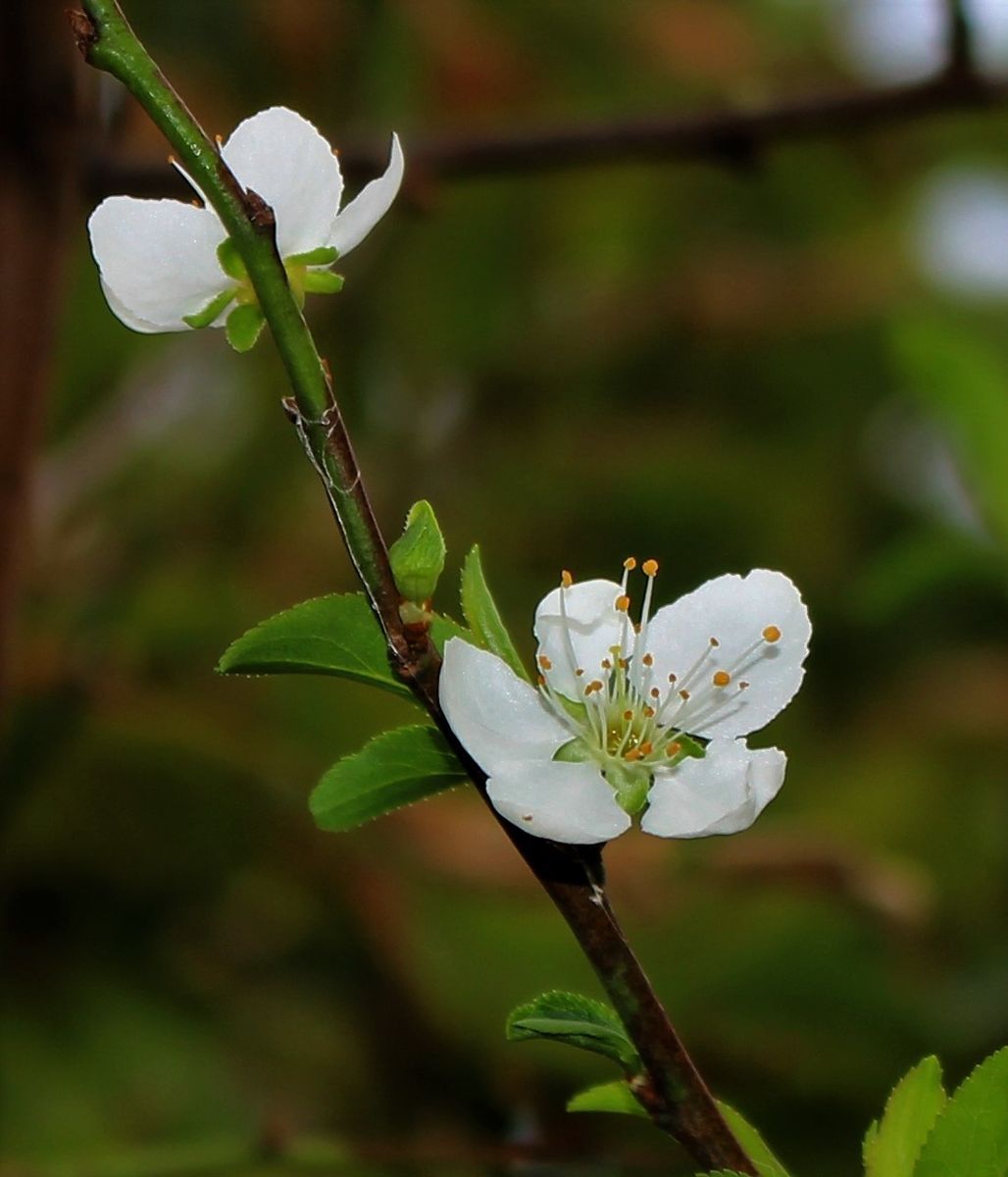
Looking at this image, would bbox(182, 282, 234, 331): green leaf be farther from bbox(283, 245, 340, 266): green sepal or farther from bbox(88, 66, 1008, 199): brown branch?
bbox(88, 66, 1008, 199): brown branch

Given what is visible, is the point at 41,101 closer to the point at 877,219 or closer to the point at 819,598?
the point at 819,598

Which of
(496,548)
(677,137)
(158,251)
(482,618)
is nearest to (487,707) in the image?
(482,618)

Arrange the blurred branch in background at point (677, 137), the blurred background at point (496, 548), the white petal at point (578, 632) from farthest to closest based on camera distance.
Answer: the blurred background at point (496, 548) < the blurred branch in background at point (677, 137) < the white petal at point (578, 632)

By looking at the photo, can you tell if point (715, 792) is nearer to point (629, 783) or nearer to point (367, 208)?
point (629, 783)

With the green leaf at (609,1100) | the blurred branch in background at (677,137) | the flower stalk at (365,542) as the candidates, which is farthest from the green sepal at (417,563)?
the blurred branch in background at (677,137)

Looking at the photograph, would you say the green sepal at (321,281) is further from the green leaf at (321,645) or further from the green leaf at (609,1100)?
the green leaf at (609,1100)

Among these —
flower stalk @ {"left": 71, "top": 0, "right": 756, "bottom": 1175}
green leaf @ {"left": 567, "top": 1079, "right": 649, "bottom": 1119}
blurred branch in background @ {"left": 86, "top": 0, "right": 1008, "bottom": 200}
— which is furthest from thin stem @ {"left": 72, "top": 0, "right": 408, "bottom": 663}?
blurred branch in background @ {"left": 86, "top": 0, "right": 1008, "bottom": 200}

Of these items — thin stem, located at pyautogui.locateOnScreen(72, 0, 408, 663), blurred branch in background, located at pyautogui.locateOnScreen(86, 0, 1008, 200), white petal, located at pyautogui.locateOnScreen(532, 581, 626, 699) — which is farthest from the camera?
blurred branch in background, located at pyautogui.locateOnScreen(86, 0, 1008, 200)
